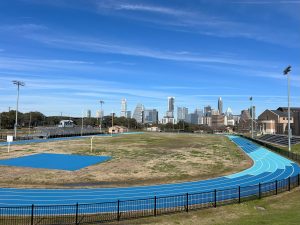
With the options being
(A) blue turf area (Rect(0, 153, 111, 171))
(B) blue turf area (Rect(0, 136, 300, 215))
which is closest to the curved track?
(B) blue turf area (Rect(0, 136, 300, 215))

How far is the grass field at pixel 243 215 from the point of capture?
776 inches

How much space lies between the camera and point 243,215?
21.5 m

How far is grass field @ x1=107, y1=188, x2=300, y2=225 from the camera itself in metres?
19.7

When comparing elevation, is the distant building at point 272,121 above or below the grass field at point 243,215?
above

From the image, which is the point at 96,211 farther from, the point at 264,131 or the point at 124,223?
the point at 264,131

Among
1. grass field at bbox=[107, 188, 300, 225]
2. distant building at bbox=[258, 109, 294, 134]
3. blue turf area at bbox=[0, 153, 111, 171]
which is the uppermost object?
distant building at bbox=[258, 109, 294, 134]

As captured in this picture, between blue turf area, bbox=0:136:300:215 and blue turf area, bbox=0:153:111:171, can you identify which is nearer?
blue turf area, bbox=0:136:300:215

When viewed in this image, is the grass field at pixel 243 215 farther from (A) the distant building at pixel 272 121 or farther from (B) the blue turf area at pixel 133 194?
(A) the distant building at pixel 272 121

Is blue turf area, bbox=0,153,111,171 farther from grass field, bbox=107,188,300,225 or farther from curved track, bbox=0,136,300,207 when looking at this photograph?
grass field, bbox=107,188,300,225

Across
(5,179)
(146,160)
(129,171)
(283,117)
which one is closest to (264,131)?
(283,117)

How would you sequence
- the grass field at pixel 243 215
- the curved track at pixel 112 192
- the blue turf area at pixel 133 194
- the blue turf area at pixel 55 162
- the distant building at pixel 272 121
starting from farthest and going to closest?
the distant building at pixel 272 121 < the blue turf area at pixel 55 162 < the curved track at pixel 112 192 < the blue turf area at pixel 133 194 < the grass field at pixel 243 215

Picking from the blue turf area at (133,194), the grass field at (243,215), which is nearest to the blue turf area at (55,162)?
the blue turf area at (133,194)

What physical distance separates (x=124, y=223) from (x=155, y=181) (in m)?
13.7

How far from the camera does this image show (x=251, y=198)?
2592 cm
